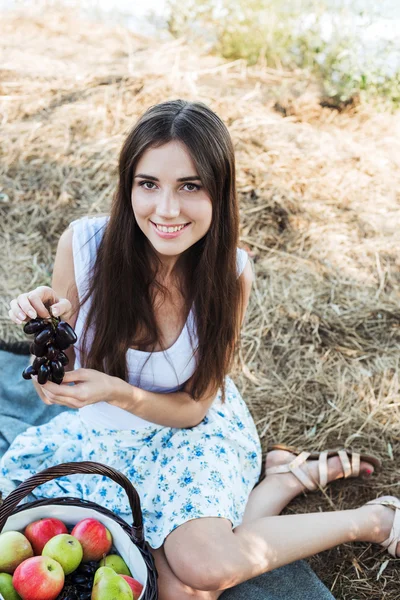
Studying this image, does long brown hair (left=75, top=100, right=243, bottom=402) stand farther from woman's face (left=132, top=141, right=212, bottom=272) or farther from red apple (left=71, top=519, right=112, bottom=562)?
red apple (left=71, top=519, right=112, bottom=562)

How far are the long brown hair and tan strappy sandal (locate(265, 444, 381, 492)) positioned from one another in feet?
2.02

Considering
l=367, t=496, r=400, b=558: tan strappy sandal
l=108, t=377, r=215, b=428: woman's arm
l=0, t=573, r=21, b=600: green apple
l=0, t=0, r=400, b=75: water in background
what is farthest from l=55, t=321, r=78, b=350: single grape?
l=0, t=0, r=400, b=75: water in background

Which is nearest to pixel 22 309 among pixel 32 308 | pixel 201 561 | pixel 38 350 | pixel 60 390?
pixel 32 308

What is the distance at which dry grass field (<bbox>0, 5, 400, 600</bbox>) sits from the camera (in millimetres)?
3209

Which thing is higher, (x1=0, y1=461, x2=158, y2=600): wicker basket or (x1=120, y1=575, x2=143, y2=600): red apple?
(x1=0, y1=461, x2=158, y2=600): wicker basket

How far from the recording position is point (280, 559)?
2.28 meters

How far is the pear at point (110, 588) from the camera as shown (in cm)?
176

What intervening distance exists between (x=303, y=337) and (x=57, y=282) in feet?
5.85

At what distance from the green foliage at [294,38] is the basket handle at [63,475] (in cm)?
410

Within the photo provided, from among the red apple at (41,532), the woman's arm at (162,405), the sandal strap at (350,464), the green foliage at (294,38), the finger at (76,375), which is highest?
the green foliage at (294,38)

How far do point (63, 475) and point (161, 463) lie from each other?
2.01 feet

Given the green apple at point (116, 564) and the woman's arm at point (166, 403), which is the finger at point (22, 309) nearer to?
the woman's arm at point (166, 403)

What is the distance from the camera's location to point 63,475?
1860 mm

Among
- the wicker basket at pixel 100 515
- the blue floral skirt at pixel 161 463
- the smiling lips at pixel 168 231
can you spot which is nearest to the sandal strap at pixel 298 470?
the blue floral skirt at pixel 161 463
